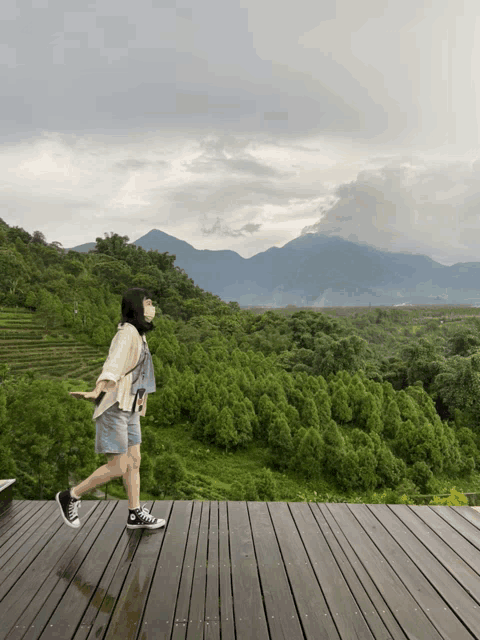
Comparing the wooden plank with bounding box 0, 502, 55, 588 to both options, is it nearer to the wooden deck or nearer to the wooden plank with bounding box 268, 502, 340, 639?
the wooden deck

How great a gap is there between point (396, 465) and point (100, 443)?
17.7m

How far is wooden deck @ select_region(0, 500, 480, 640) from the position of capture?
Result: 2031 millimetres

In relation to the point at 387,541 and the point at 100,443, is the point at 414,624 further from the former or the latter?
the point at 100,443

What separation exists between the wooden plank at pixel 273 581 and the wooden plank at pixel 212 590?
0.82 ft

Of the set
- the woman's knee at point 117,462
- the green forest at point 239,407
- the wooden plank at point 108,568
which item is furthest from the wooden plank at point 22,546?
the green forest at point 239,407

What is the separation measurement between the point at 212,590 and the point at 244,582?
0.19 metres

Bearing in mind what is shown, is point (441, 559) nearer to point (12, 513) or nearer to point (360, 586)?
point (360, 586)

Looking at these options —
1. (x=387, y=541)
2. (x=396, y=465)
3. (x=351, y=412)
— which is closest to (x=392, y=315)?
(x=351, y=412)

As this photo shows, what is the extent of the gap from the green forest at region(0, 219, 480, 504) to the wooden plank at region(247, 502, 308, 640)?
1.78 m

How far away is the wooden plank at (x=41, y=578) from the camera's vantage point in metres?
2.02

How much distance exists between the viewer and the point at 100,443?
2.70 m

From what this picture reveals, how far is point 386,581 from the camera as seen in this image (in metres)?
2.41

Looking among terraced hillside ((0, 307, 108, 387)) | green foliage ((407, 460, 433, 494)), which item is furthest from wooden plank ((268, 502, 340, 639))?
terraced hillside ((0, 307, 108, 387))

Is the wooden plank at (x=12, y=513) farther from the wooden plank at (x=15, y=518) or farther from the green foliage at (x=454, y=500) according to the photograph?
the green foliage at (x=454, y=500)
